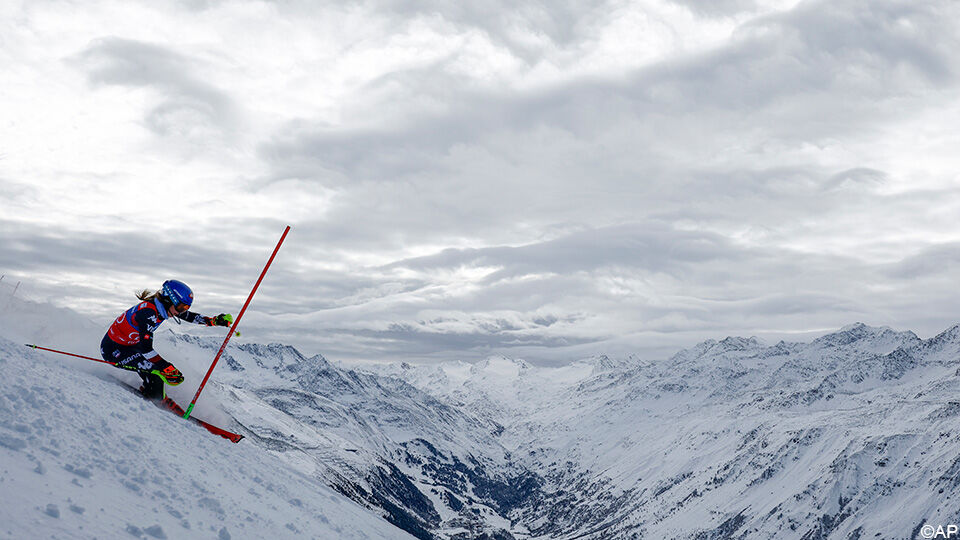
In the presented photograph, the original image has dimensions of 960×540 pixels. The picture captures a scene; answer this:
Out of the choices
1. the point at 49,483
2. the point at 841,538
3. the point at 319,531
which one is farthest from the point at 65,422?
the point at 841,538

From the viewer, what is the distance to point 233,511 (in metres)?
13.0

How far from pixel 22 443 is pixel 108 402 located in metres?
4.22

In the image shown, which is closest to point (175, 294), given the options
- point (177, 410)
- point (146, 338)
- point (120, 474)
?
point (146, 338)

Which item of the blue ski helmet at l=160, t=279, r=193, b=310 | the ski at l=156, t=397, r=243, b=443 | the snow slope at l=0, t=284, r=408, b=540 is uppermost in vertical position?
the blue ski helmet at l=160, t=279, r=193, b=310

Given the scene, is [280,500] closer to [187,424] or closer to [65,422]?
[187,424]

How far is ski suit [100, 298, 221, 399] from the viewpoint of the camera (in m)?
18.6

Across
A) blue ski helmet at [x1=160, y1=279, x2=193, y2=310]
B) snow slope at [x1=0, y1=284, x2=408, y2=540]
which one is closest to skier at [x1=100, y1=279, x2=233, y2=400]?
blue ski helmet at [x1=160, y1=279, x2=193, y2=310]

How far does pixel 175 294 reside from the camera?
19.0m

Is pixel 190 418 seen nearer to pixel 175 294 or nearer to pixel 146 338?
pixel 146 338

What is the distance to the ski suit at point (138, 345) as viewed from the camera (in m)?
18.6

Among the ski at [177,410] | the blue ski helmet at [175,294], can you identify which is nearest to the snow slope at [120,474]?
the ski at [177,410]

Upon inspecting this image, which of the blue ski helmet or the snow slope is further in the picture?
the blue ski helmet

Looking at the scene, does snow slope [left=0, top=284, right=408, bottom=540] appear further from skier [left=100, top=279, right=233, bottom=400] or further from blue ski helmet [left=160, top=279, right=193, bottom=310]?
blue ski helmet [left=160, top=279, right=193, bottom=310]

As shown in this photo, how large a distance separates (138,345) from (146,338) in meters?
0.31
